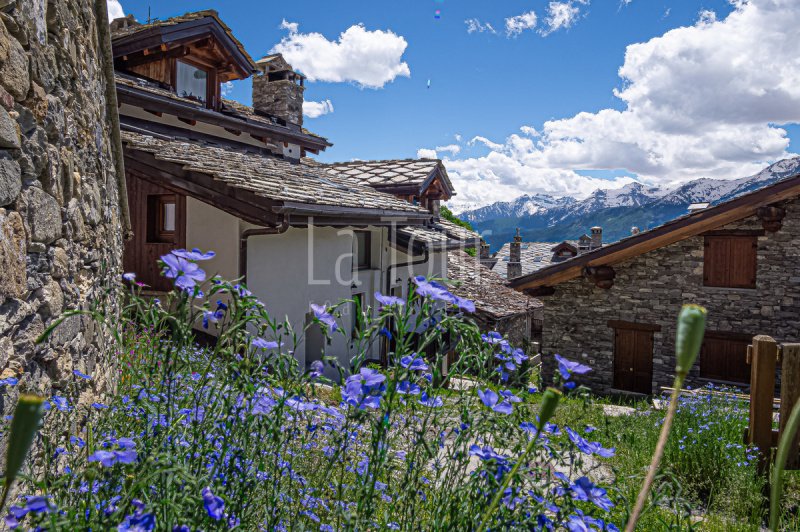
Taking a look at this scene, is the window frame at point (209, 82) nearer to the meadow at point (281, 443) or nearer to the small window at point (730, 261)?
the meadow at point (281, 443)

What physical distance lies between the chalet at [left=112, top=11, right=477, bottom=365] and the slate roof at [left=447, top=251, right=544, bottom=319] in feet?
13.9

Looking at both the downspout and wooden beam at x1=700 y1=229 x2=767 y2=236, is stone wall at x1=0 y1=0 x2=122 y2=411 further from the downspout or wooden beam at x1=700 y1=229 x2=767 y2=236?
wooden beam at x1=700 y1=229 x2=767 y2=236

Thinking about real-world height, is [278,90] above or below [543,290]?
above

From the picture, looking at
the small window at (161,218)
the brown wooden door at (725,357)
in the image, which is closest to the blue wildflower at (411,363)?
the small window at (161,218)

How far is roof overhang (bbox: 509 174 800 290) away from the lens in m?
12.0

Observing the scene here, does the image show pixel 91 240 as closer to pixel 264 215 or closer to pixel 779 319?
pixel 264 215

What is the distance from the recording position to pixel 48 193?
8.45ft

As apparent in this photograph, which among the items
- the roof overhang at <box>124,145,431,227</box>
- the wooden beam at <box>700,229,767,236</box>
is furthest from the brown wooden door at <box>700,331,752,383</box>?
the roof overhang at <box>124,145,431,227</box>

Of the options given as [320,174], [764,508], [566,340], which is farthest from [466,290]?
[764,508]

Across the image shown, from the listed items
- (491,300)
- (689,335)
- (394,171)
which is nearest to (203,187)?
(689,335)

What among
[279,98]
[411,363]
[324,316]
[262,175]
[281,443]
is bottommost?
[281,443]

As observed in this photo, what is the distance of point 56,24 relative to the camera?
9.17 ft

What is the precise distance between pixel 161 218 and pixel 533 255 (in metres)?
40.6

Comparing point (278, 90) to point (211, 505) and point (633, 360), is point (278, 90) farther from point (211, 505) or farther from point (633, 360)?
point (211, 505)
